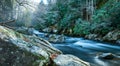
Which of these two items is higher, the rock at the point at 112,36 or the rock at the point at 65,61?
the rock at the point at 65,61

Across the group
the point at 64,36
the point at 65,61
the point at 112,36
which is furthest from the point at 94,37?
the point at 65,61

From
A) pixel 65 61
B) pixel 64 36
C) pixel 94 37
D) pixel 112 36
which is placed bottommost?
pixel 64 36

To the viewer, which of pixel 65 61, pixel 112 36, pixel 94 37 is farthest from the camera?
pixel 94 37

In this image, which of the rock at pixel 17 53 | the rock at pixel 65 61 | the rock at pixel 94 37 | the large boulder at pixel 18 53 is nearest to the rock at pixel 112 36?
the rock at pixel 94 37

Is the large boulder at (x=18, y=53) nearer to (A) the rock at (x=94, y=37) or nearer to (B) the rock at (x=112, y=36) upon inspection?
(B) the rock at (x=112, y=36)

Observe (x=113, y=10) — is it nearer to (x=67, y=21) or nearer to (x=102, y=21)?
(x=102, y=21)

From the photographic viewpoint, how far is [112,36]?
15.1 m

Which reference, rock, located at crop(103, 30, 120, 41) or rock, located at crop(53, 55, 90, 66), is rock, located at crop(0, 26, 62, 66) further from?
rock, located at crop(103, 30, 120, 41)

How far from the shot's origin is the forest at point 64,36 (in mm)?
4269

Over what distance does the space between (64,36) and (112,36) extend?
5432mm

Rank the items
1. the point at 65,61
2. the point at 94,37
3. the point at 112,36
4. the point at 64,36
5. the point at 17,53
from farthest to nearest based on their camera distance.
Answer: the point at 64,36 → the point at 94,37 → the point at 112,36 → the point at 65,61 → the point at 17,53

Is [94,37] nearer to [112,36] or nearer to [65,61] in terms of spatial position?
[112,36]

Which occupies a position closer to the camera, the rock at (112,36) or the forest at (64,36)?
the forest at (64,36)

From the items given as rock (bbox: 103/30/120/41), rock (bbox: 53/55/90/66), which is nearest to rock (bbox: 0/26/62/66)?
rock (bbox: 53/55/90/66)
